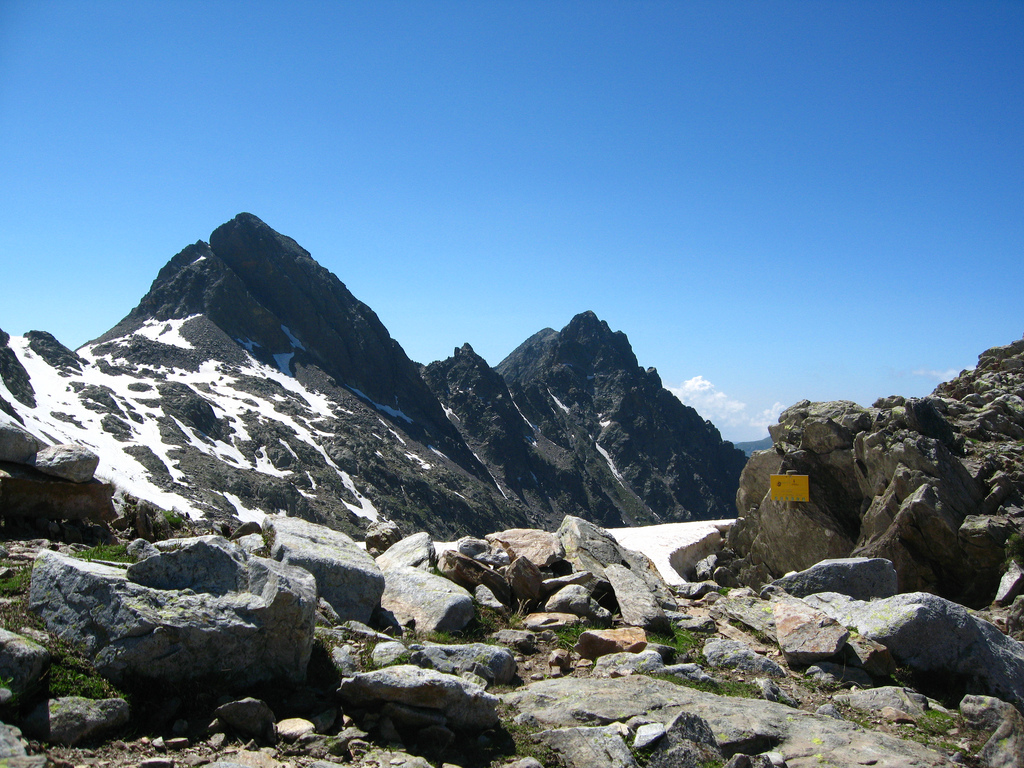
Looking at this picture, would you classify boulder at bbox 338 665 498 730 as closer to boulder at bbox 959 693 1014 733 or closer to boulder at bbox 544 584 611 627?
boulder at bbox 544 584 611 627

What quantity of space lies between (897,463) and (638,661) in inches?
575

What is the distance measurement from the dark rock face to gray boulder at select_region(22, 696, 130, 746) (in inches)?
710

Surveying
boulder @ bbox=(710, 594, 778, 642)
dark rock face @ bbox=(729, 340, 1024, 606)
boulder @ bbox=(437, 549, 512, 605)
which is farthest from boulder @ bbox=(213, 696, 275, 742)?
dark rock face @ bbox=(729, 340, 1024, 606)

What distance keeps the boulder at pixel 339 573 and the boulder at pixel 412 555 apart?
1.79m

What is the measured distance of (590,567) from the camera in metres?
13.1

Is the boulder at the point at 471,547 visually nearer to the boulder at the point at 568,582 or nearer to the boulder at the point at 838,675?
the boulder at the point at 568,582

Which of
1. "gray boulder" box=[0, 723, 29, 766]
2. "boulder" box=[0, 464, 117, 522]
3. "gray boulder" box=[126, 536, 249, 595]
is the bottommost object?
"gray boulder" box=[0, 723, 29, 766]

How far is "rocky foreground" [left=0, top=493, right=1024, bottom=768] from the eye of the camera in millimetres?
5656

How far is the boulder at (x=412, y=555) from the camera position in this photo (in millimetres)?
11781

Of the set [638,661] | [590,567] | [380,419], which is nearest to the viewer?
[638,661]

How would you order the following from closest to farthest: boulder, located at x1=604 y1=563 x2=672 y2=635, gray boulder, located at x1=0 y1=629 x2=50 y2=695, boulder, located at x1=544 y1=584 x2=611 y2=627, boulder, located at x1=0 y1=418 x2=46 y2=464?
1. gray boulder, located at x1=0 y1=629 x2=50 y2=695
2. boulder, located at x1=0 y1=418 x2=46 y2=464
3. boulder, located at x1=604 y1=563 x2=672 y2=635
4. boulder, located at x1=544 y1=584 x2=611 y2=627

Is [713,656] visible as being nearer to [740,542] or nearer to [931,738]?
[931,738]

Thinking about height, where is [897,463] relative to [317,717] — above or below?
above

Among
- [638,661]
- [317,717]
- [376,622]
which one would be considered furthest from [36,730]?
[638,661]
